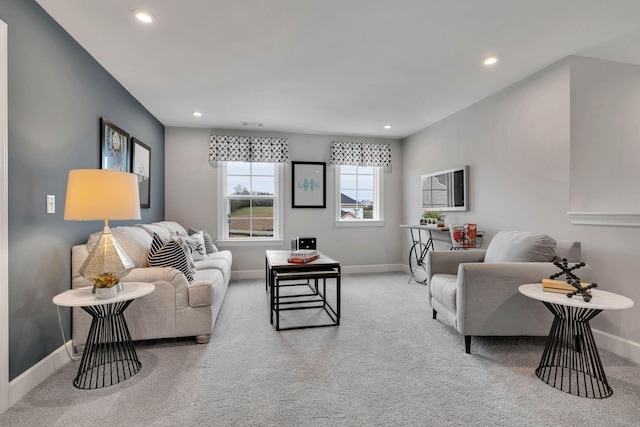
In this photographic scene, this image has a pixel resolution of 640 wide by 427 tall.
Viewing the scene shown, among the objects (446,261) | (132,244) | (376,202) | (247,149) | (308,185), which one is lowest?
(446,261)

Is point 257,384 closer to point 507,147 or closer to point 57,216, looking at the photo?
point 57,216

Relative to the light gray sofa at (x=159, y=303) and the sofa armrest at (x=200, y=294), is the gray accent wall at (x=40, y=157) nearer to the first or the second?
the light gray sofa at (x=159, y=303)

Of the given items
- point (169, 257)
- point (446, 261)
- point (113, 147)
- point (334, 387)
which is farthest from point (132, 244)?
point (446, 261)

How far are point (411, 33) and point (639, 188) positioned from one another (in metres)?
2.29

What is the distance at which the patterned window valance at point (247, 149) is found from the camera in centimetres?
480

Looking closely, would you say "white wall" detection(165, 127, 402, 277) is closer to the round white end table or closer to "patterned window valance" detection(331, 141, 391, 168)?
"patterned window valance" detection(331, 141, 391, 168)

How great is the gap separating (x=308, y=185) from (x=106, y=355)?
3.54 metres

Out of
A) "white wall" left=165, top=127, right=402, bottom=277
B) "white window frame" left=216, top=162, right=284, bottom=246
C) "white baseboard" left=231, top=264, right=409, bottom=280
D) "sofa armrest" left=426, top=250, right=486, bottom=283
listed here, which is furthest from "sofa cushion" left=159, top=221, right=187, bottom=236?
"sofa armrest" left=426, top=250, right=486, bottom=283

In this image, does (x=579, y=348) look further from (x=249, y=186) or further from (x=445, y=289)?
(x=249, y=186)

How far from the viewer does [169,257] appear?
255cm

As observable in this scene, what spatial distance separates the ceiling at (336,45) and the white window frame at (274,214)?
1409 millimetres

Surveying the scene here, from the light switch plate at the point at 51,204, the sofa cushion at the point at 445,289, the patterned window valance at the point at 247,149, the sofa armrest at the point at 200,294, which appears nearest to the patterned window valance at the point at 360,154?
the patterned window valance at the point at 247,149

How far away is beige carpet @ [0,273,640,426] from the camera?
5.30ft

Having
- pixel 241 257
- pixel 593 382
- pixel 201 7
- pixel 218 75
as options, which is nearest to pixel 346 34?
pixel 201 7
